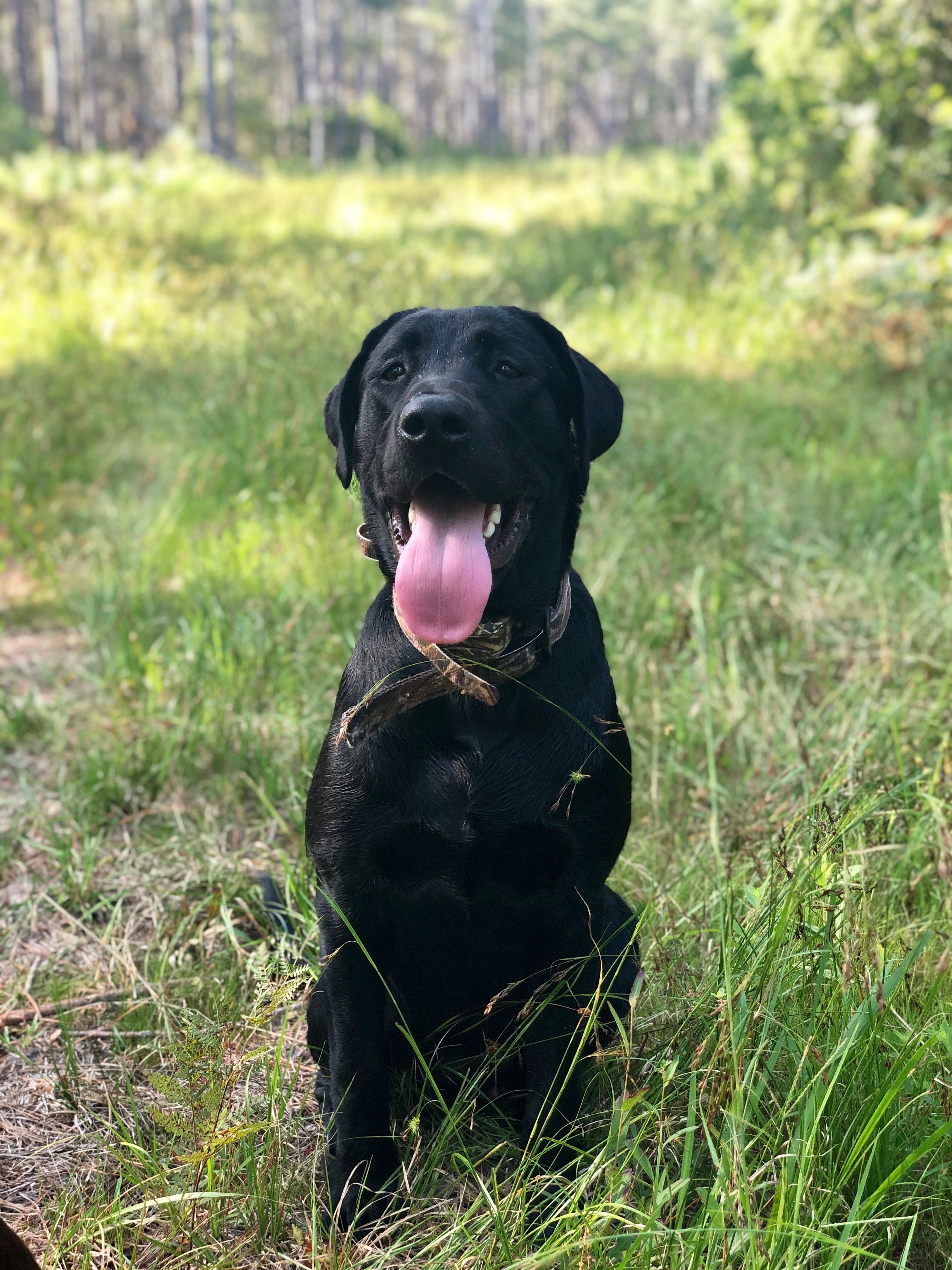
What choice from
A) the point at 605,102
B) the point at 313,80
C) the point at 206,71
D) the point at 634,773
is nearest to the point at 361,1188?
the point at 634,773

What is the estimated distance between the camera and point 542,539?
191 centimetres

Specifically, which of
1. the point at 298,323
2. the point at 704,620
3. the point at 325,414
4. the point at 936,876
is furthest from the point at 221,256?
the point at 936,876

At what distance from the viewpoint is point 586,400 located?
1.97 metres

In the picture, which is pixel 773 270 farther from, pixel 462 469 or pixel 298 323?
pixel 462 469

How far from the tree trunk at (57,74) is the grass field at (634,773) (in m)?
24.8

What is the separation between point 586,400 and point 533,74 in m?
52.0

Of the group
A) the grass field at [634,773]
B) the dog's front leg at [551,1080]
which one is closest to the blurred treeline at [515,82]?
the grass field at [634,773]

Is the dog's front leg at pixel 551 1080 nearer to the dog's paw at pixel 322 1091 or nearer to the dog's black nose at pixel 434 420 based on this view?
the dog's paw at pixel 322 1091

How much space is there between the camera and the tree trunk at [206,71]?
2477 cm

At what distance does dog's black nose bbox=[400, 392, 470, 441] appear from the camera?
5.53 feet

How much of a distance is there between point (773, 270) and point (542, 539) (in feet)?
24.2

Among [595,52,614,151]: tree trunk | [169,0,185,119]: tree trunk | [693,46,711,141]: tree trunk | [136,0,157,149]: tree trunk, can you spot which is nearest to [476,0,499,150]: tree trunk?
[595,52,614,151]: tree trunk

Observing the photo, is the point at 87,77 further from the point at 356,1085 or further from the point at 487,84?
the point at 356,1085

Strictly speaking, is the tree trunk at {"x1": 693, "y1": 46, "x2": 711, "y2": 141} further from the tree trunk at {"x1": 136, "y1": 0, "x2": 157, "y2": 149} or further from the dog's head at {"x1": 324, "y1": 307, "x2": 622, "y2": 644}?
the dog's head at {"x1": 324, "y1": 307, "x2": 622, "y2": 644}
